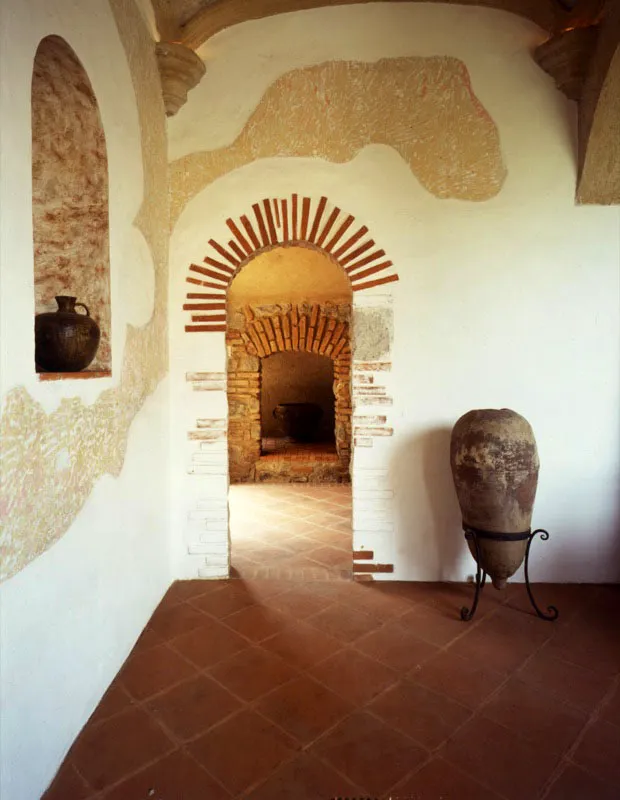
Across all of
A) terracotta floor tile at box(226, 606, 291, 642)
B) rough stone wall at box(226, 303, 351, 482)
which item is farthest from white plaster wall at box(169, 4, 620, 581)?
rough stone wall at box(226, 303, 351, 482)

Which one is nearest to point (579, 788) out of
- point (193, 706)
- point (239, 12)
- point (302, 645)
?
point (302, 645)

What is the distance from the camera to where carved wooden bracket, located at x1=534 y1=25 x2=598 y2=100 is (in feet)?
9.97

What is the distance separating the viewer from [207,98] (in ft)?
11.4

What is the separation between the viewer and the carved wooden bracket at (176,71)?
126 inches

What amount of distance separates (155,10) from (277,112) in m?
0.93

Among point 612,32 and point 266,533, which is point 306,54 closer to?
point 612,32

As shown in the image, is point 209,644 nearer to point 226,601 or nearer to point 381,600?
point 226,601

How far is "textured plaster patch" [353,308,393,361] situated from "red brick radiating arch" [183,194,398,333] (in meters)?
0.18

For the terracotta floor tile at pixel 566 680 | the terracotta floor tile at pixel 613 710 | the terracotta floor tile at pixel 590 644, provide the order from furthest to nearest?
the terracotta floor tile at pixel 590 644 → the terracotta floor tile at pixel 566 680 → the terracotta floor tile at pixel 613 710

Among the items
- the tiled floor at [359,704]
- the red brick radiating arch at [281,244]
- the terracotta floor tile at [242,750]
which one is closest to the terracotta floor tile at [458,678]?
the tiled floor at [359,704]

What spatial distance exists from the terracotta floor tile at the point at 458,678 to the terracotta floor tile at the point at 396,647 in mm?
54

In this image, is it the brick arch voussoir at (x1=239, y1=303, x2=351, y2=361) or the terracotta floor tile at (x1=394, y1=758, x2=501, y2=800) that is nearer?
the terracotta floor tile at (x1=394, y1=758, x2=501, y2=800)

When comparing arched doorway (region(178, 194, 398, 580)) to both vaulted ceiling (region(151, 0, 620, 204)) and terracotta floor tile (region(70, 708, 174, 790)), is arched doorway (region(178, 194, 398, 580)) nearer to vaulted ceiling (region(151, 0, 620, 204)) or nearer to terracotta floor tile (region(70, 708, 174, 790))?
vaulted ceiling (region(151, 0, 620, 204))

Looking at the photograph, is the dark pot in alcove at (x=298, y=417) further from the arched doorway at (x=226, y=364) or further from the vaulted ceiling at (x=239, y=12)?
the vaulted ceiling at (x=239, y=12)
